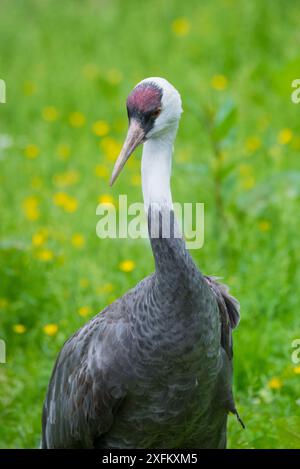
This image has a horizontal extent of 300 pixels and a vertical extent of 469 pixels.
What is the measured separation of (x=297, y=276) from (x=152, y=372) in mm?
1614

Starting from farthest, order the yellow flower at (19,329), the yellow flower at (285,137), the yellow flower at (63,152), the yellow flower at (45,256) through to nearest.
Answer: the yellow flower at (63,152), the yellow flower at (285,137), the yellow flower at (45,256), the yellow flower at (19,329)

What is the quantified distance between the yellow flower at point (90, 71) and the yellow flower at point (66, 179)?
49.5 inches

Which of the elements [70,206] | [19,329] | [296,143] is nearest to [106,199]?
[70,206]

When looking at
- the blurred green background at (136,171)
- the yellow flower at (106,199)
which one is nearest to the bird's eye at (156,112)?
the blurred green background at (136,171)

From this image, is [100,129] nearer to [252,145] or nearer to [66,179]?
[66,179]

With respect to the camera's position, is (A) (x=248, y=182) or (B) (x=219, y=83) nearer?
(A) (x=248, y=182)

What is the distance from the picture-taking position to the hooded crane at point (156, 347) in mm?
2654

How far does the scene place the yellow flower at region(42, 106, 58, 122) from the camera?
6012 millimetres

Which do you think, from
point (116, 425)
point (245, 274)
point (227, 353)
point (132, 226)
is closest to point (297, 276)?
point (245, 274)

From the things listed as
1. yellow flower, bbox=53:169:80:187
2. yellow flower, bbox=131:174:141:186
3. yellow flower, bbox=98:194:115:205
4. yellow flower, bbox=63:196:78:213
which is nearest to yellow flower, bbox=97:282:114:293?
yellow flower, bbox=98:194:115:205

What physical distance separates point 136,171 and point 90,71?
59.1 inches

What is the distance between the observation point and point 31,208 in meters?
4.91

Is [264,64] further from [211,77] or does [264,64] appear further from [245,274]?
[245,274]

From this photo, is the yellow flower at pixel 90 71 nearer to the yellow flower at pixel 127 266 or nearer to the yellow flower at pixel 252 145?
the yellow flower at pixel 252 145
